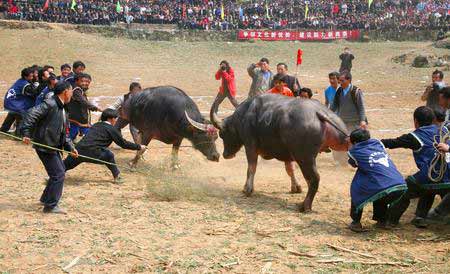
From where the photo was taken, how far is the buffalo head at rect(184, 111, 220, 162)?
967 cm

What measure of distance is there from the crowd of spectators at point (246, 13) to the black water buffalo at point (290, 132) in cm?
3049

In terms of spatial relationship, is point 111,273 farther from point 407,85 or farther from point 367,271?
point 407,85

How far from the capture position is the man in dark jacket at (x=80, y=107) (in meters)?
10.6

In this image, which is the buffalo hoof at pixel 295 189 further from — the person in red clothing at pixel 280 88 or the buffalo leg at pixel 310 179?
the person in red clothing at pixel 280 88

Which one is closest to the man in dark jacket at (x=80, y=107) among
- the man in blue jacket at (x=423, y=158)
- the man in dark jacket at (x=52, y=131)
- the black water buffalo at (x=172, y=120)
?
the black water buffalo at (x=172, y=120)

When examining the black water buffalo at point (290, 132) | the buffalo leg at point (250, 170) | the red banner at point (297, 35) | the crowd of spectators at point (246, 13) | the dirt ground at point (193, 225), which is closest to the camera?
the dirt ground at point (193, 225)

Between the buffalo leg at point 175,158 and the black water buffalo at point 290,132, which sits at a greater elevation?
the black water buffalo at point 290,132

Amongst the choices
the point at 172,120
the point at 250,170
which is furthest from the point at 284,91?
the point at 250,170

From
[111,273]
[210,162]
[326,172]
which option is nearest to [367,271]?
[111,273]

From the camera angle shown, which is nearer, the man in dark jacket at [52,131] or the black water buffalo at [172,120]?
the man in dark jacket at [52,131]

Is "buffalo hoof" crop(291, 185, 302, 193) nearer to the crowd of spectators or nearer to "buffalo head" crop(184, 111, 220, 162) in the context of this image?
"buffalo head" crop(184, 111, 220, 162)

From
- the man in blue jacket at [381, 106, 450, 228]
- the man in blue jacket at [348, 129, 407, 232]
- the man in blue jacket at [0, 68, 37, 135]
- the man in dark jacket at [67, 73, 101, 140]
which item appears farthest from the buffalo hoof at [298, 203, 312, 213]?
the man in blue jacket at [0, 68, 37, 135]

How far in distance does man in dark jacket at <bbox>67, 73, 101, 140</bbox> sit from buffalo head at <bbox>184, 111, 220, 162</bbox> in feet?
7.01

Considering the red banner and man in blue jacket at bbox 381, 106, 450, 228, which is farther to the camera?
the red banner
